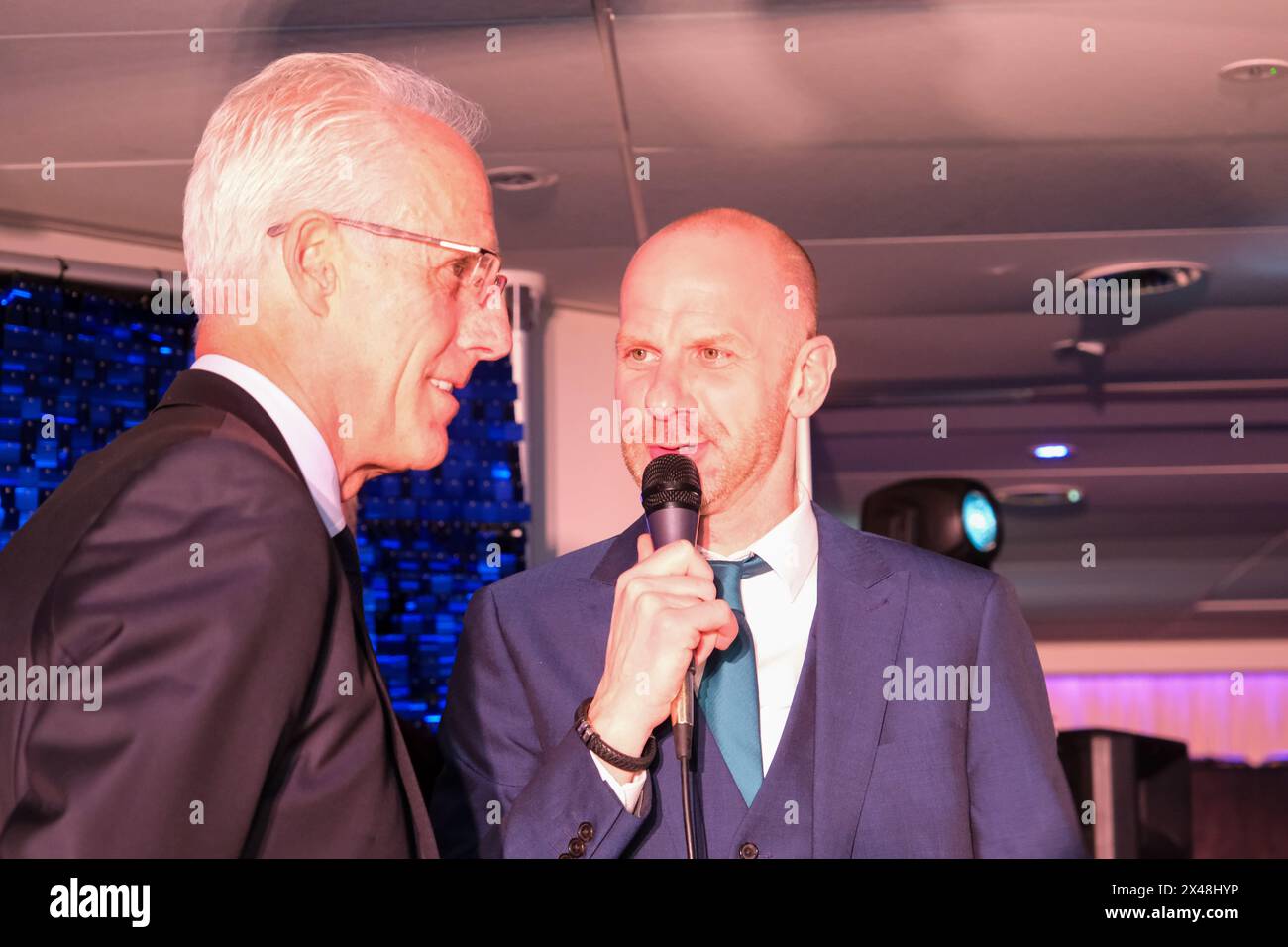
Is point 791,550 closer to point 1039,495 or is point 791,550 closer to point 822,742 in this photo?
point 822,742

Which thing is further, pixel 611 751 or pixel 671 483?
pixel 671 483

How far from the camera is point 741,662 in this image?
176cm

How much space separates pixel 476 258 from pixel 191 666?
0.63 meters

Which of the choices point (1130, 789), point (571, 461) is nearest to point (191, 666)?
point (571, 461)

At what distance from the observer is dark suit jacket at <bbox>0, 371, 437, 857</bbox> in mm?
1024

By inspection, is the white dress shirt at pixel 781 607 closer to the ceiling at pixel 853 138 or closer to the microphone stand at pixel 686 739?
the microphone stand at pixel 686 739

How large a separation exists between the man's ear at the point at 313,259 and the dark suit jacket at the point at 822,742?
1.76ft

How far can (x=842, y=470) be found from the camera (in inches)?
294
